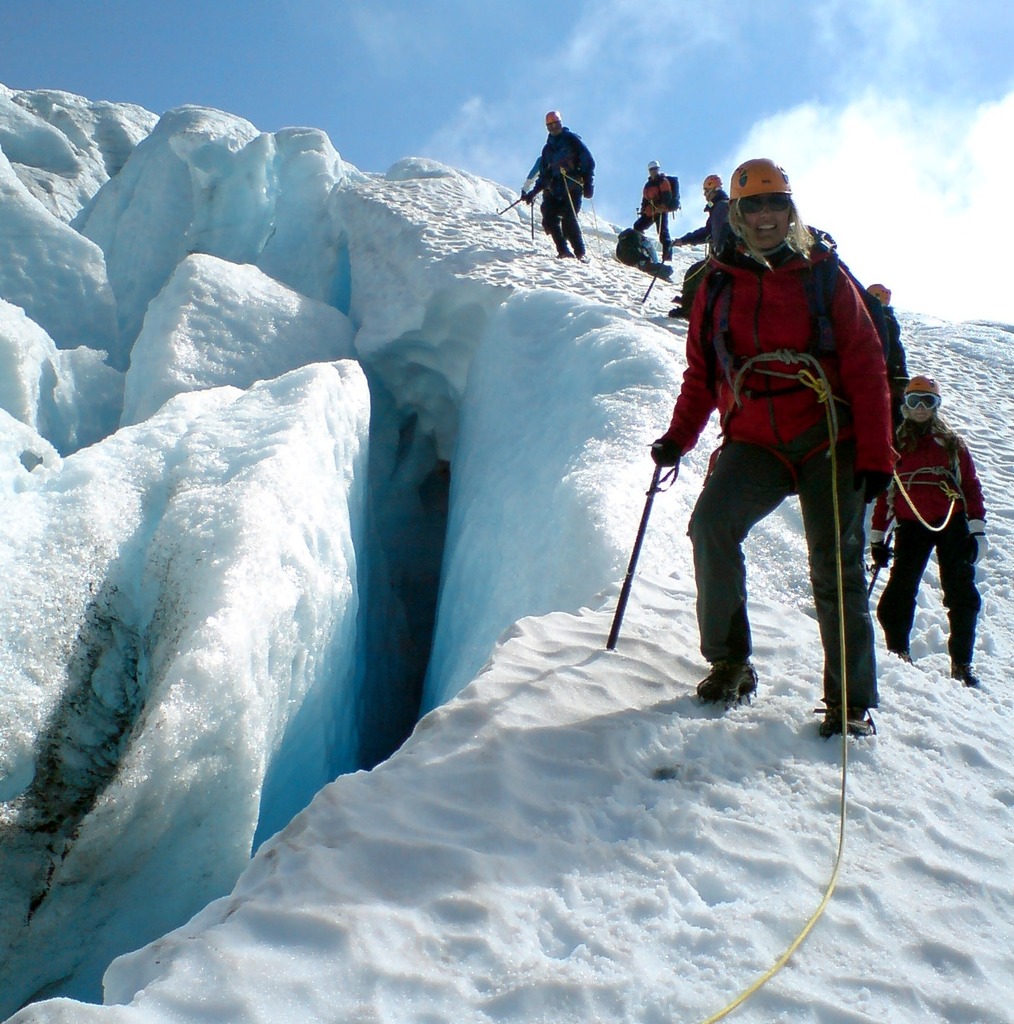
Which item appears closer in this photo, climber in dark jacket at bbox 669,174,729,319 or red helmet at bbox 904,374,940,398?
red helmet at bbox 904,374,940,398

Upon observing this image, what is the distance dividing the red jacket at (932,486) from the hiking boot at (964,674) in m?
0.75

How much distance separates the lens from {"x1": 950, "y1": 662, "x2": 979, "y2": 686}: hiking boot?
9.96 feet

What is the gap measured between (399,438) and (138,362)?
7.08 ft

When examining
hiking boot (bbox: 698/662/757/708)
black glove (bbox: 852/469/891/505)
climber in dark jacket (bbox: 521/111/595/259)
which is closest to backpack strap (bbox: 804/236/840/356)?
black glove (bbox: 852/469/891/505)

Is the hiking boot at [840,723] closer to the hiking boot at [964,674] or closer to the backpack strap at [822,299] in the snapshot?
the backpack strap at [822,299]

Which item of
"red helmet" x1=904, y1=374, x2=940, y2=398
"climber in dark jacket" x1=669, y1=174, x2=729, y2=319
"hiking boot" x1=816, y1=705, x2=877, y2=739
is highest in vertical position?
"climber in dark jacket" x1=669, y1=174, x2=729, y2=319

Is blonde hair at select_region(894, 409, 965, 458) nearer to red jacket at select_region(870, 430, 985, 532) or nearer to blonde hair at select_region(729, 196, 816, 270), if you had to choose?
red jacket at select_region(870, 430, 985, 532)

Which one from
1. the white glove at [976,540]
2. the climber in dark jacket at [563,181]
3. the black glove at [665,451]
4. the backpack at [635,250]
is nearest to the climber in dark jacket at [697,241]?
the backpack at [635,250]

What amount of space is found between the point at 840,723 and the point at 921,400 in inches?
86.8

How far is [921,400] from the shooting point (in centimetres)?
371

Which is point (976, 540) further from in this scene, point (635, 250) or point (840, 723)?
point (635, 250)

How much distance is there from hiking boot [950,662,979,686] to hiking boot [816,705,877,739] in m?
1.19

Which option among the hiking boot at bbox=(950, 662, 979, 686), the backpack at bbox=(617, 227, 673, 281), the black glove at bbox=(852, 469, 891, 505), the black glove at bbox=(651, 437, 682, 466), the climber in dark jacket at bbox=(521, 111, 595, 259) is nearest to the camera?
the black glove at bbox=(852, 469, 891, 505)

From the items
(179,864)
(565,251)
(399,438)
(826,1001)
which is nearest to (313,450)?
(179,864)
